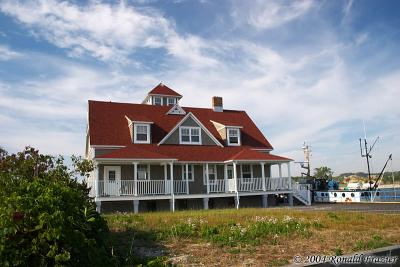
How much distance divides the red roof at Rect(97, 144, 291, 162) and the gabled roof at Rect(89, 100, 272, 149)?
1.62 meters

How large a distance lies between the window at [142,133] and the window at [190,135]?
2849mm

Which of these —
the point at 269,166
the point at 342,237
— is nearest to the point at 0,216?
the point at 342,237

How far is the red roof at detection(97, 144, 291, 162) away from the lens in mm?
28219

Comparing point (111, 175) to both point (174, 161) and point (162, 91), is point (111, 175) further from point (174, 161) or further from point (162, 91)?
point (162, 91)

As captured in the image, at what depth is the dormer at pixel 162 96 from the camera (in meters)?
38.5

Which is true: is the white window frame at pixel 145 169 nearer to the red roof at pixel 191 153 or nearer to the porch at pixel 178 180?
the porch at pixel 178 180

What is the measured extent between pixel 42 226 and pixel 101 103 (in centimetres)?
2977

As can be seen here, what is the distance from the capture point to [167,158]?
2828 centimetres

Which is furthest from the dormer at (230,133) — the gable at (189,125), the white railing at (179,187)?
the white railing at (179,187)

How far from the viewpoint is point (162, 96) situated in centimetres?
3878

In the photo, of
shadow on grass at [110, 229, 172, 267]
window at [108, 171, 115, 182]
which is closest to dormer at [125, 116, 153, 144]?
window at [108, 171, 115, 182]

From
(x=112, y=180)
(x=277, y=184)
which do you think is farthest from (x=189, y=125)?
(x=277, y=184)

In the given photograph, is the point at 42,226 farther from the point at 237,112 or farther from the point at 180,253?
the point at 237,112

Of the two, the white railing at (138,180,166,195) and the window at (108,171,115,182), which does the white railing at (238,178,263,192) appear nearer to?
the white railing at (138,180,166,195)
